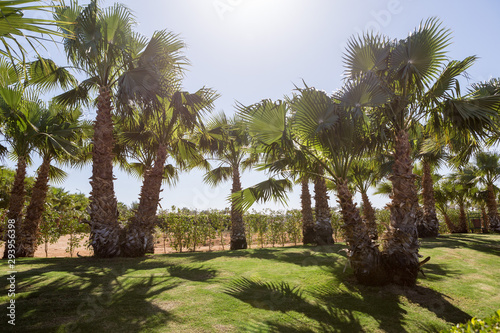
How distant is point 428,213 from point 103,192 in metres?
16.6

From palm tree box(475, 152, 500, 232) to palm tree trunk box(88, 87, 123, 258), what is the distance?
812 inches

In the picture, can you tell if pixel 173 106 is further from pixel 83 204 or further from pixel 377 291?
pixel 83 204

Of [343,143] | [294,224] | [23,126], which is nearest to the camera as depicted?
[343,143]

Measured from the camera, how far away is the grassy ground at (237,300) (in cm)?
345

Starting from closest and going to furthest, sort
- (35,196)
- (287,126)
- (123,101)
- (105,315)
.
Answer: (105,315), (287,126), (123,101), (35,196)

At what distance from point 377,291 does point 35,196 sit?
450 inches

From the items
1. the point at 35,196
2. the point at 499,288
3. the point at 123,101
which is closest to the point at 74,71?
the point at 123,101

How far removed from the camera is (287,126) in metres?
5.82

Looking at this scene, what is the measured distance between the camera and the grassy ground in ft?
11.3

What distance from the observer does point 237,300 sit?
4.33m

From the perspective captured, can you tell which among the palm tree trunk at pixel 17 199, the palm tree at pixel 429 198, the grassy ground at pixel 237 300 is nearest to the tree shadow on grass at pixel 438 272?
the grassy ground at pixel 237 300

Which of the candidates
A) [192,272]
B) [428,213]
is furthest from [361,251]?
[428,213]

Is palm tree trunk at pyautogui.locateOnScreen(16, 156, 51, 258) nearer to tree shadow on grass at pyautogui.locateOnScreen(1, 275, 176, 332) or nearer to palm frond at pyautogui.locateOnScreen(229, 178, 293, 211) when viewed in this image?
tree shadow on grass at pyautogui.locateOnScreen(1, 275, 176, 332)

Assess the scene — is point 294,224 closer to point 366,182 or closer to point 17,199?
point 366,182
